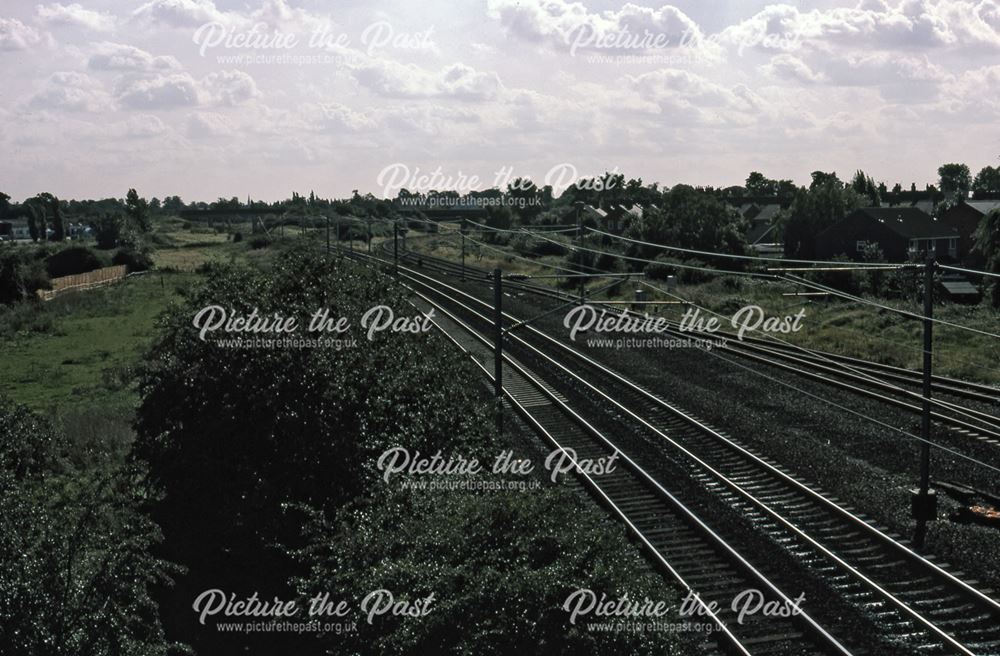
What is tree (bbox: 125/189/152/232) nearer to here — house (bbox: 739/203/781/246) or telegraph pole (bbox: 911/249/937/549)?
house (bbox: 739/203/781/246)

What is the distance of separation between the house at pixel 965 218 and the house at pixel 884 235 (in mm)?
4919

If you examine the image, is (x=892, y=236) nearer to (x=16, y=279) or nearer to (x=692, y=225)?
(x=692, y=225)

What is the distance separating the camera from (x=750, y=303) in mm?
40969

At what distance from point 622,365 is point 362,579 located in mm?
17457

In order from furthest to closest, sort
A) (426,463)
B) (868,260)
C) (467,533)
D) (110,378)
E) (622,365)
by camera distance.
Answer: (868,260), (110,378), (622,365), (426,463), (467,533)

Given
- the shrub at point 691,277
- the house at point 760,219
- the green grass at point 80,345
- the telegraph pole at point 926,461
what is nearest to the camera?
the telegraph pole at point 926,461

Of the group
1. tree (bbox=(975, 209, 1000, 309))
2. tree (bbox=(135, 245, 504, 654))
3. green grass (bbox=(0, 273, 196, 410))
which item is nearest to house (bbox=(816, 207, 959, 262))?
tree (bbox=(975, 209, 1000, 309))

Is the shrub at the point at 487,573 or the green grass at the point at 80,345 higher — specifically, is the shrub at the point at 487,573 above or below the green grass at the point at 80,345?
above

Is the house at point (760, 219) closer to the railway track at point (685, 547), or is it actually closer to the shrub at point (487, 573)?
the railway track at point (685, 547)

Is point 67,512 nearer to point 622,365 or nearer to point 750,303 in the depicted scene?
point 622,365

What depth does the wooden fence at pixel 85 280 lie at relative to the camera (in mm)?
65287

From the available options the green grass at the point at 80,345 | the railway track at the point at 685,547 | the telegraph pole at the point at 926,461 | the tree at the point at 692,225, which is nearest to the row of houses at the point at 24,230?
the green grass at the point at 80,345

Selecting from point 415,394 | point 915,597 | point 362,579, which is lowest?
point 915,597

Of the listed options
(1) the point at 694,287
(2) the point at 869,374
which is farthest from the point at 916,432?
(1) the point at 694,287
